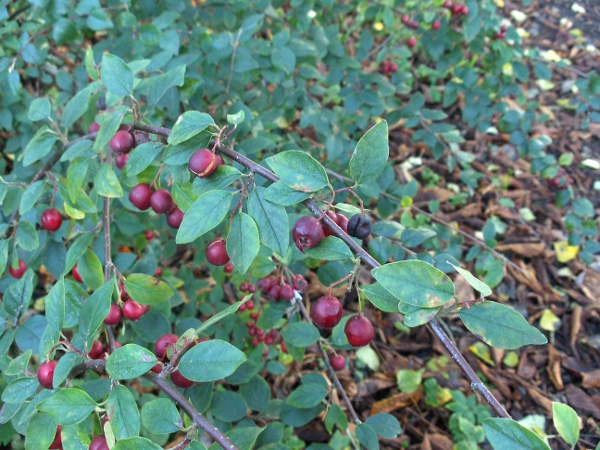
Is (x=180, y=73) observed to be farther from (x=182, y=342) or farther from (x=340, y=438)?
(x=340, y=438)

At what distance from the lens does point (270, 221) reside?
108cm

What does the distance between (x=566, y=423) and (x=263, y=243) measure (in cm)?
69

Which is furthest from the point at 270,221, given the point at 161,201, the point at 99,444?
the point at 99,444

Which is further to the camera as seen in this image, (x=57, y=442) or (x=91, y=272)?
(x=91, y=272)

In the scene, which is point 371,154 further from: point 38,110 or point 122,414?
point 38,110

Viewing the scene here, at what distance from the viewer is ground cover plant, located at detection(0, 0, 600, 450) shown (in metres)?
1.05

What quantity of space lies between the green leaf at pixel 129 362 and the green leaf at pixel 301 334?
0.69m

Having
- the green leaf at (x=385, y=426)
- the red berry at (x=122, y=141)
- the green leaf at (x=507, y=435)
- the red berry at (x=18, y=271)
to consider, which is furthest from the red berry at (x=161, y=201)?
the green leaf at (x=385, y=426)

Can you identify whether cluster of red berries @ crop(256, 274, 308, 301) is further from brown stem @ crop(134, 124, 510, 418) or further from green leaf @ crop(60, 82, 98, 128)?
green leaf @ crop(60, 82, 98, 128)

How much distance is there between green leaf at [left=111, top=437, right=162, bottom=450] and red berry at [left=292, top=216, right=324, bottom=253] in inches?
19.4

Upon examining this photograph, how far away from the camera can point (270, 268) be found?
1645 millimetres

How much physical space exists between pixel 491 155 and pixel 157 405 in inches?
149

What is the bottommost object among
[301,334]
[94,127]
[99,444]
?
[301,334]

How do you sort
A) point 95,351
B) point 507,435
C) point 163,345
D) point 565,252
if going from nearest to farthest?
point 507,435 → point 163,345 → point 95,351 → point 565,252
